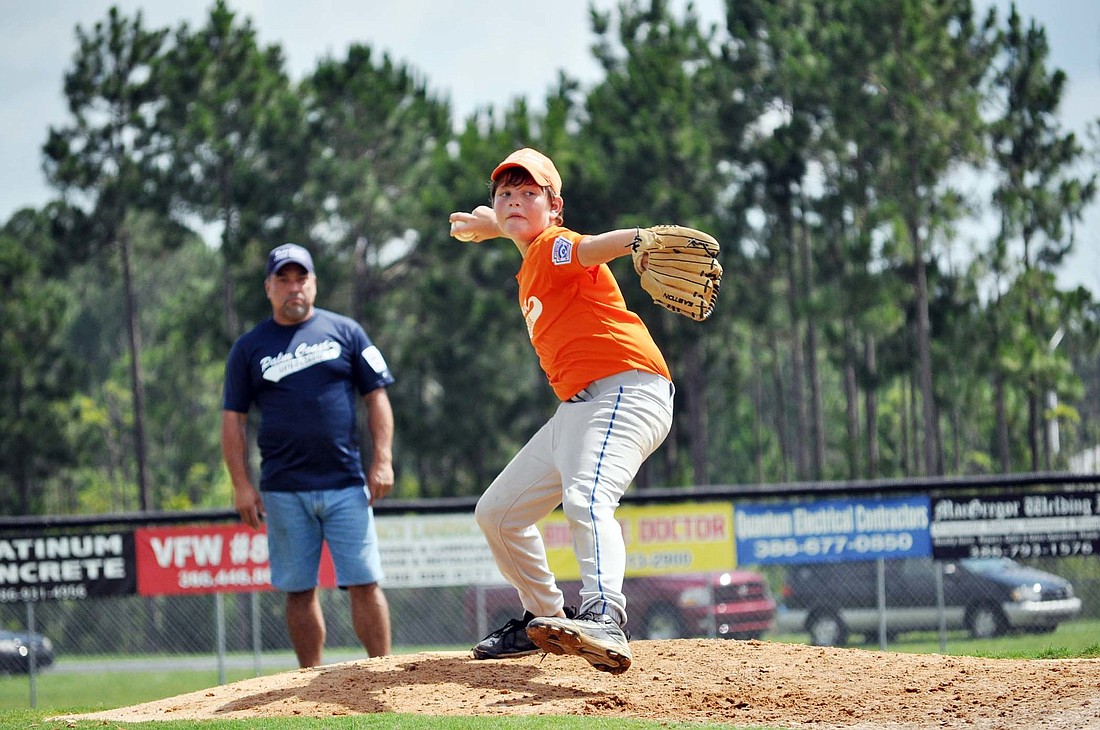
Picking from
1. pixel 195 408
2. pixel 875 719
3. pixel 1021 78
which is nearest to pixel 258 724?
pixel 875 719

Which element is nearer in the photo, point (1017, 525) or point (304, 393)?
point (304, 393)

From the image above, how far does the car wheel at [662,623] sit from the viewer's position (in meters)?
13.4

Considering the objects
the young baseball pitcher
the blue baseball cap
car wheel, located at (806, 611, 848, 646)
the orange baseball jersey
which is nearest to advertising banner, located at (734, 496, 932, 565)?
car wheel, located at (806, 611, 848, 646)

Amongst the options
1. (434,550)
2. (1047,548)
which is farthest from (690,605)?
(1047,548)

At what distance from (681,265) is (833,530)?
691cm

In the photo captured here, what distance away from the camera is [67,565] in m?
11.4

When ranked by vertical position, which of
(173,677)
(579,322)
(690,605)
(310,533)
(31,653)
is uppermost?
(579,322)

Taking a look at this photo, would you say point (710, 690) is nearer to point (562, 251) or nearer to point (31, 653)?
point (562, 251)

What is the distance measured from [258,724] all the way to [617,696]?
1.32 m

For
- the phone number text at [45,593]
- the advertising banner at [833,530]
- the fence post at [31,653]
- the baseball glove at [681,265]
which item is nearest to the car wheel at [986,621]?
the advertising banner at [833,530]

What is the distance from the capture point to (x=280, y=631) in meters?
13.2

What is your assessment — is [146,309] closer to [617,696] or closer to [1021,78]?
[1021,78]

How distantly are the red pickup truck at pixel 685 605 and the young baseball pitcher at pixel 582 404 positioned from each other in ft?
23.0

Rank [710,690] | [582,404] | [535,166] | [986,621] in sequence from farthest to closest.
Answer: [986,621], [535,166], [582,404], [710,690]
